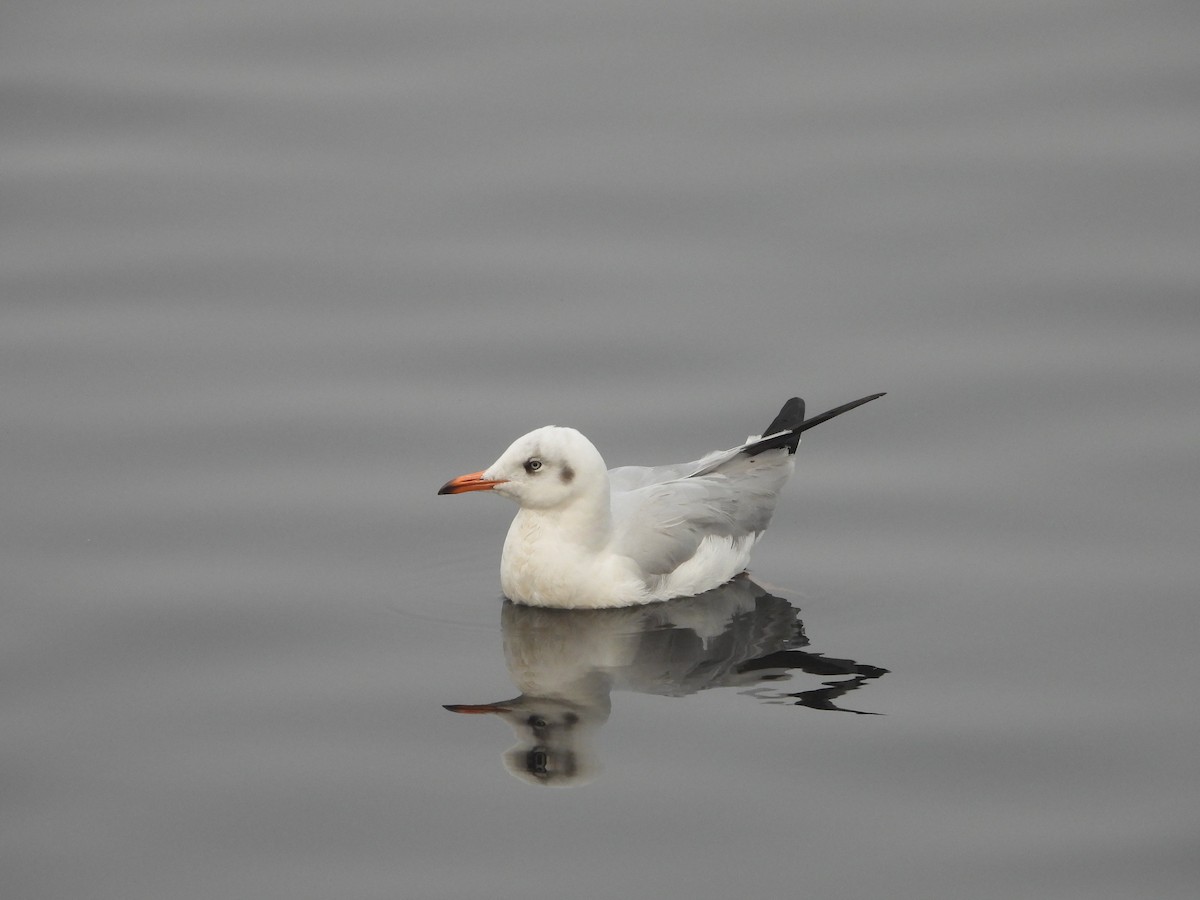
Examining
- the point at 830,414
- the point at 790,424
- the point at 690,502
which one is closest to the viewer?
the point at 690,502

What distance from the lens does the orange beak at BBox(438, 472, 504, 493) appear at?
9.67 meters

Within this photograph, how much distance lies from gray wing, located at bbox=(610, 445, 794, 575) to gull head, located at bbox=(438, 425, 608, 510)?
1.20 ft

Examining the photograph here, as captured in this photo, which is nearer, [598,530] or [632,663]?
[632,663]

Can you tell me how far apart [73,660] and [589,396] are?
3.73m

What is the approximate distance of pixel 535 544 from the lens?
9.80 metres

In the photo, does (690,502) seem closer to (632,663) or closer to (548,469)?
(548,469)

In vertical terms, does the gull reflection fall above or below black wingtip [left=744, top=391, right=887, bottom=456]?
below

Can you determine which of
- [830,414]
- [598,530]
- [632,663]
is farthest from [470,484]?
[830,414]

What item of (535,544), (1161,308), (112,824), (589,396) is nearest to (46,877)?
(112,824)

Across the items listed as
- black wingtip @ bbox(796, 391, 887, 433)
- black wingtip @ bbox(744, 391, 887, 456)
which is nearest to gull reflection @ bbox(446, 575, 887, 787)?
black wingtip @ bbox(744, 391, 887, 456)

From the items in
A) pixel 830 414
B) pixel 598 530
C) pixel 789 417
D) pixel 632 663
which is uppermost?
pixel 789 417

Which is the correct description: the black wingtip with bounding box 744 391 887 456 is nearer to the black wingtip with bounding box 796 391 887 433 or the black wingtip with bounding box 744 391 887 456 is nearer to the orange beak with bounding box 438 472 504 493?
the black wingtip with bounding box 796 391 887 433

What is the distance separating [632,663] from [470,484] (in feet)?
3.95

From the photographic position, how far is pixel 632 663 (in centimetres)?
919
